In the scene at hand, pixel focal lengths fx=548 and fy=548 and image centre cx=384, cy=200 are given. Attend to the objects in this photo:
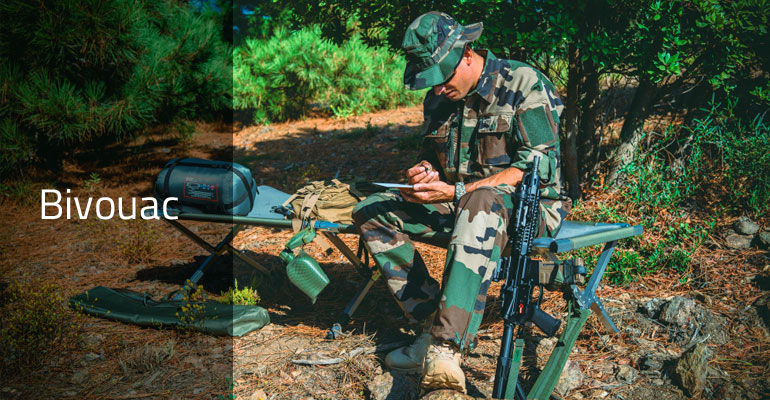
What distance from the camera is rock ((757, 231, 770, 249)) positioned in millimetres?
3715

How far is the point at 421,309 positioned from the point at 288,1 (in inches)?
127

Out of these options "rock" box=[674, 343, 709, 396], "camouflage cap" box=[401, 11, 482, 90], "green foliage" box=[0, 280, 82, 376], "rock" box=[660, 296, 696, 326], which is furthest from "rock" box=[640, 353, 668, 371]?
"green foliage" box=[0, 280, 82, 376]

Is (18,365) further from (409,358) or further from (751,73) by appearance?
(751,73)

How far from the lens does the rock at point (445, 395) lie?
234 cm

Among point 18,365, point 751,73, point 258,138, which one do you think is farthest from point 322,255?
point 258,138

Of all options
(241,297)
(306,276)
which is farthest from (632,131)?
(241,297)

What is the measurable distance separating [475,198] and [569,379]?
104 centimetres

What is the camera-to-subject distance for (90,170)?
6.76 metres

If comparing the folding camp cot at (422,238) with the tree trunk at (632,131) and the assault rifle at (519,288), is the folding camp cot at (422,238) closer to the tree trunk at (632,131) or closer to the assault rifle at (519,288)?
the assault rifle at (519,288)

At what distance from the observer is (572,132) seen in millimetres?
4562

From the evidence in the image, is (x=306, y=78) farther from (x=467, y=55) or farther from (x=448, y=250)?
(x=448, y=250)

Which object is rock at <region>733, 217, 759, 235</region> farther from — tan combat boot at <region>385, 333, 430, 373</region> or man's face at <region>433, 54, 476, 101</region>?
tan combat boot at <region>385, 333, 430, 373</region>

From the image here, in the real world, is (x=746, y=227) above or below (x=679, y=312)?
above

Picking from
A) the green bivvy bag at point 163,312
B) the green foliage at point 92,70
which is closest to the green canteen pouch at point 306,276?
the green bivvy bag at point 163,312
